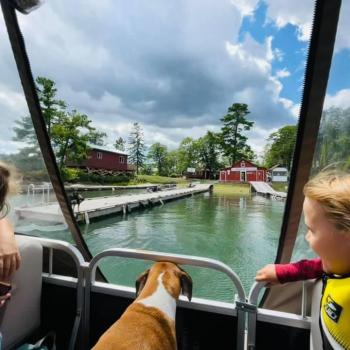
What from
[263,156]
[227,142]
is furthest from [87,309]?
[263,156]

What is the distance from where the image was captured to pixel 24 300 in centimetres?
101

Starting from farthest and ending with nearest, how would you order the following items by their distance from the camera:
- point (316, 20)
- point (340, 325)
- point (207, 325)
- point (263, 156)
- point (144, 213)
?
point (263, 156) → point (144, 213) → point (207, 325) → point (316, 20) → point (340, 325)

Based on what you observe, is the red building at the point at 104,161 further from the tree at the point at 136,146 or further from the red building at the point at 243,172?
the tree at the point at 136,146

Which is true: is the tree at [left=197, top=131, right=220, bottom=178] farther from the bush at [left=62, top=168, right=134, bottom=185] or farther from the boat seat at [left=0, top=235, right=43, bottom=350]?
the boat seat at [left=0, top=235, right=43, bottom=350]

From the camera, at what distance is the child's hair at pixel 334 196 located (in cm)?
63

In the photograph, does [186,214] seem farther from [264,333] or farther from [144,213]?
[264,333]

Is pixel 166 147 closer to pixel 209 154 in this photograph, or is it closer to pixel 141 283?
pixel 209 154

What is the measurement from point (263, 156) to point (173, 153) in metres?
18.1

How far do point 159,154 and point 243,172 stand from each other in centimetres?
2092

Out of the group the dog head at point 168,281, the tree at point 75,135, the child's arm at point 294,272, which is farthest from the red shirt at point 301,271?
the tree at point 75,135

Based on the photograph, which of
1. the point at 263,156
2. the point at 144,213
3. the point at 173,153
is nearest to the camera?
the point at 144,213

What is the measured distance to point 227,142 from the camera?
41000 mm

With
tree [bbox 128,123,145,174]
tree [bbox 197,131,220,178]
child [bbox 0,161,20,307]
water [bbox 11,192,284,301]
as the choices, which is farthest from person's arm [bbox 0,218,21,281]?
tree [bbox 128,123,145,174]

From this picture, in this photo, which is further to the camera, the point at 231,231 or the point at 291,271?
the point at 231,231
